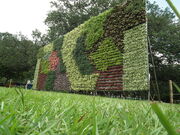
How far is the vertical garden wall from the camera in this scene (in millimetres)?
5961

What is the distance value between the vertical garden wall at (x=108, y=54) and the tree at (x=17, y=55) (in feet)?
29.7

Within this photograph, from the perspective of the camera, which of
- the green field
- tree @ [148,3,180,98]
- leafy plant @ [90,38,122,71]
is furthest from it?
tree @ [148,3,180,98]

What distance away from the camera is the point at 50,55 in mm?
11750

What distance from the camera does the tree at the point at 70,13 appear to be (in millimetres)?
17406

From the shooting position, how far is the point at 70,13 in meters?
17.8

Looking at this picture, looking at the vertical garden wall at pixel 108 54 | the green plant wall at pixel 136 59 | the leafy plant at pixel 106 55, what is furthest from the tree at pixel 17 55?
the green plant wall at pixel 136 59

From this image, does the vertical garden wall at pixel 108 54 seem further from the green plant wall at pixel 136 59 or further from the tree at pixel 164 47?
the tree at pixel 164 47

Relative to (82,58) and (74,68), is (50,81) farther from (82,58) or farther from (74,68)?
(82,58)

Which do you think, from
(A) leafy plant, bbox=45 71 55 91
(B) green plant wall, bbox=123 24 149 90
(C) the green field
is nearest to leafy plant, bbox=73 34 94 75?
(B) green plant wall, bbox=123 24 149 90

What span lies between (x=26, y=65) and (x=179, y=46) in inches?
587

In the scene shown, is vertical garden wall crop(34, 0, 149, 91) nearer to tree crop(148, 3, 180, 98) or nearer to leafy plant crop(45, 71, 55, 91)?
leafy plant crop(45, 71, 55, 91)

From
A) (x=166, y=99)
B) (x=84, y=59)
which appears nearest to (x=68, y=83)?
(x=84, y=59)

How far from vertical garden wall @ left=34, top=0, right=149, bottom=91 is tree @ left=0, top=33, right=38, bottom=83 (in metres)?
9.07

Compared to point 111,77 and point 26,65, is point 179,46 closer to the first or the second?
point 111,77
